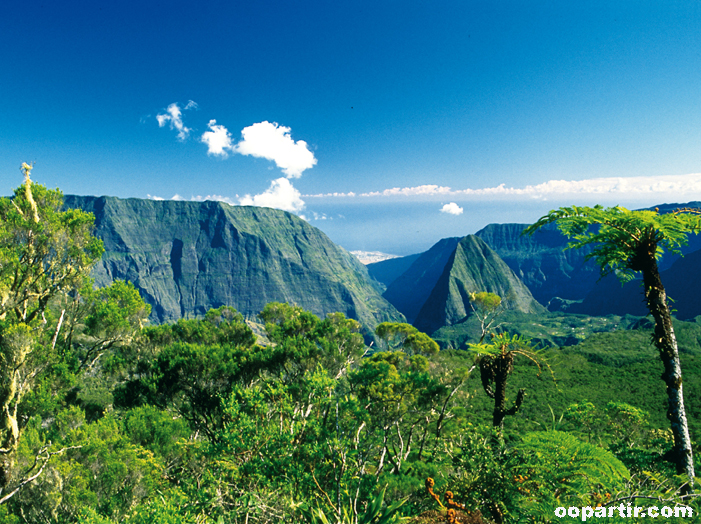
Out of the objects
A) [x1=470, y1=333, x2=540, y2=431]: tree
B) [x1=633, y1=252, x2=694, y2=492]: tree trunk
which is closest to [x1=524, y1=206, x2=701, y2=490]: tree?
[x1=633, y1=252, x2=694, y2=492]: tree trunk

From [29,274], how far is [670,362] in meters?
24.6

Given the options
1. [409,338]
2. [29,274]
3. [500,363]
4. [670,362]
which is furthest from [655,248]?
[409,338]

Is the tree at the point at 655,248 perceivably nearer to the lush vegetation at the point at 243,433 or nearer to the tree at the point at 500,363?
the lush vegetation at the point at 243,433

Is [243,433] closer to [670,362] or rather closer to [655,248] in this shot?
[670,362]

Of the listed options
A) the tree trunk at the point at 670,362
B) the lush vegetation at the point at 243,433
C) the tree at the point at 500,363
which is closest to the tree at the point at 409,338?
the lush vegetation at the point at 243,433

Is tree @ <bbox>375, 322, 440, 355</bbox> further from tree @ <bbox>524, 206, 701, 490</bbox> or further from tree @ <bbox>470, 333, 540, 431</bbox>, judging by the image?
tree @ <bbox>524, 206, 701, 490</bbox>

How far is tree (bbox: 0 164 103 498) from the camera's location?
13477 millimetres

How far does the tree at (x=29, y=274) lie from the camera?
1348cm

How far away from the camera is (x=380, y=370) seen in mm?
13812

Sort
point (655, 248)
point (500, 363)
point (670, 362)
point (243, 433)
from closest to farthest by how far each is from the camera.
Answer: point (670, 362)
point (655, 248)
point (243, 433)
point (500, 363)

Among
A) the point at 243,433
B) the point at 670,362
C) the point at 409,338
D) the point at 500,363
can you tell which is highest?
the point at 670,362

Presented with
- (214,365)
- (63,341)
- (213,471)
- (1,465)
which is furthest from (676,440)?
(63,341)

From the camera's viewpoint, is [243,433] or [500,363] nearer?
[243,433]

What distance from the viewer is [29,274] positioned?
50.7ft
